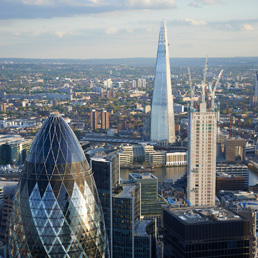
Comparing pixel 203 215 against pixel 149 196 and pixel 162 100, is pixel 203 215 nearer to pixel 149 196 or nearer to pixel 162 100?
pixel 149 196

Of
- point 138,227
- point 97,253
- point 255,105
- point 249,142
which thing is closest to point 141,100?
point 255,105

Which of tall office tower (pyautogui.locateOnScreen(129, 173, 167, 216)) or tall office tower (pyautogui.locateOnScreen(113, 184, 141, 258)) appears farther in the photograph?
tall office tower (pyautogui.locateOnScreen(129, 173, 167, 216))

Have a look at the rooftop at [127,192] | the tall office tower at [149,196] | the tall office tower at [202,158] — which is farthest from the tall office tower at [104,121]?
the rooftop at [127,192]

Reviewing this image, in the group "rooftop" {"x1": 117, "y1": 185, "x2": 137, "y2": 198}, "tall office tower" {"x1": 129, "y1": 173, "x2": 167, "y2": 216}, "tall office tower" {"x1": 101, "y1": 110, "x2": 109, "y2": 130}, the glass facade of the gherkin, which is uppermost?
the glass facade of the gherkin

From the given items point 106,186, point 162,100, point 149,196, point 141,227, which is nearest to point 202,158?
point 149,196

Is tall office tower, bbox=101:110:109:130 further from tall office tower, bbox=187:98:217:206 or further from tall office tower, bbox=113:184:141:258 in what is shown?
tall office tower, bbox=113:184:141:258

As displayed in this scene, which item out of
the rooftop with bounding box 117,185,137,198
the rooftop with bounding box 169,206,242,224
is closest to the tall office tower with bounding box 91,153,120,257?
the rooftop with bounding box 117,185,137,198

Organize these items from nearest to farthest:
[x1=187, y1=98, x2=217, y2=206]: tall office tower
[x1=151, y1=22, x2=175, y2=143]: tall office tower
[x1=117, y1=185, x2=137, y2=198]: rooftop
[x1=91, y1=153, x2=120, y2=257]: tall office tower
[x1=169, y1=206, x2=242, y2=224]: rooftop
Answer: [x1=169, y1=206, x2=242, y2=224]: rooftop
[x1=91, y1=153, x2=120, y2=257]: tall office tower
[x1=117, y1=185, x2=137, y2=198]: rooftop
[x1=187, y1=98, x2=217, y2=206]: tall office tower
[x1=151, y1=22, x2=175, y2=143]: tall office tower

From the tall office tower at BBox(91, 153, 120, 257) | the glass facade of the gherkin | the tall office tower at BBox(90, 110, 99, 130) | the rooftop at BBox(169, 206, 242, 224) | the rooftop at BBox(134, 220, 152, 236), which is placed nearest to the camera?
the glass facade of the gherkin
